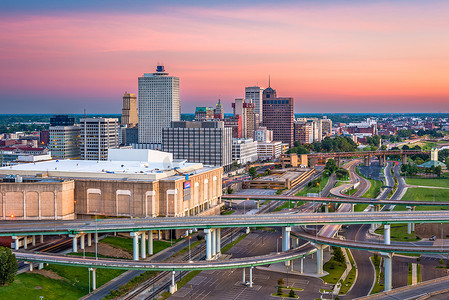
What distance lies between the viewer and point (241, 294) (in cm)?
9112

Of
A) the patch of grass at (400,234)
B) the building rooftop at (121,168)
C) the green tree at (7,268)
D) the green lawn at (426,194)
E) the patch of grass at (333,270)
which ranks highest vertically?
the building rooftop at (121,168)

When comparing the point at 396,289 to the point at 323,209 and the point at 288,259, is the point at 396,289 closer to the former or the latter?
the point at 288,259

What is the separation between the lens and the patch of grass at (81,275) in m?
92.8

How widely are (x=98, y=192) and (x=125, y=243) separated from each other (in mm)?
17097

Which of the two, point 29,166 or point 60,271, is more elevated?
point 29,166

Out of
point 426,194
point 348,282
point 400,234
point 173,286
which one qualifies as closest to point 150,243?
point 173,286

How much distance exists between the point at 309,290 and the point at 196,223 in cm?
2587


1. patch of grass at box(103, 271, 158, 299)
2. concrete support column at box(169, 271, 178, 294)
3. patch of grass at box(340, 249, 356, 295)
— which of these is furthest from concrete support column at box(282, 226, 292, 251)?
patch of grass at box(103, 271, 158, 299)

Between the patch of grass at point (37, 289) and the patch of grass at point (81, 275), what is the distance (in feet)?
4.23

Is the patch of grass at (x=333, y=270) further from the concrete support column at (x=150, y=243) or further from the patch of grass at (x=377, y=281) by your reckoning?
the concrete support column at (x=150, y=243)

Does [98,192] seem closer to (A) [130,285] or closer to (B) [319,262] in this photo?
(A) [130,285]

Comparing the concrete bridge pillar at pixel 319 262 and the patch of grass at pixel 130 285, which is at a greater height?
the concrete bridge pillar at pixel 319 262

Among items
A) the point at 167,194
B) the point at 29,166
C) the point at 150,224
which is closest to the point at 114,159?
the point at 29,166

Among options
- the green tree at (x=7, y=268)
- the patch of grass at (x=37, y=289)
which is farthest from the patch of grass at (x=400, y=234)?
the green tree at (x=7, y=268)
